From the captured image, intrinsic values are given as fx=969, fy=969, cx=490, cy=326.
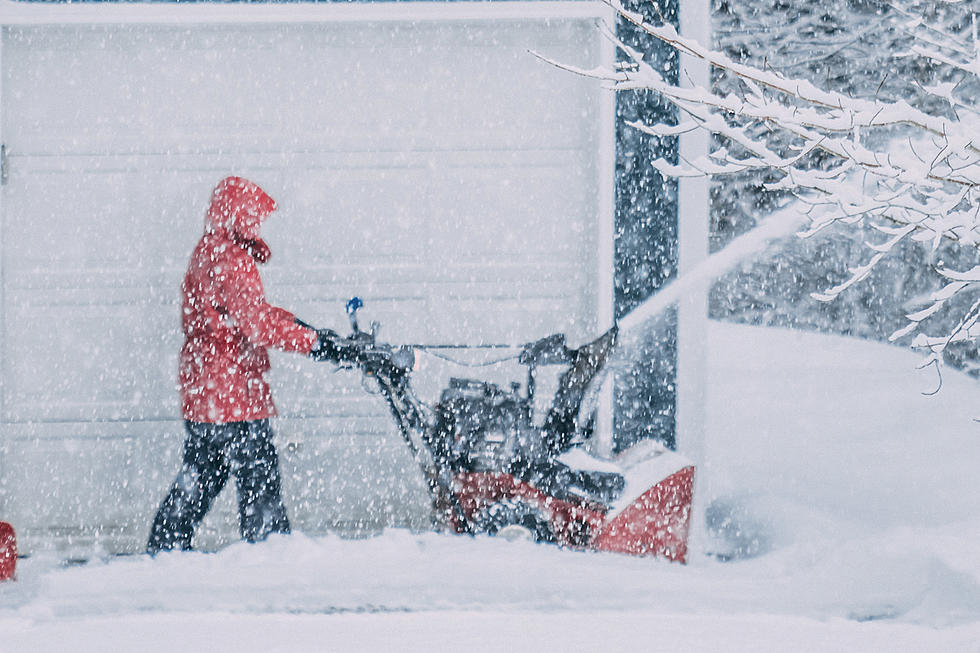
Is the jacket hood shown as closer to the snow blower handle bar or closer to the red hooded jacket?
the red hooded jacket

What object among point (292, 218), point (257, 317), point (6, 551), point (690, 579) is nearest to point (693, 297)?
point (690, 579)

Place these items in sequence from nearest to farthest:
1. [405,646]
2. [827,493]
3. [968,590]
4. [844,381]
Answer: [405,646] < [968,590] < [827,493] < [844,381]

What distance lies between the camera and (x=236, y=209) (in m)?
4.16

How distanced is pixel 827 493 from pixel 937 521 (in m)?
0.64

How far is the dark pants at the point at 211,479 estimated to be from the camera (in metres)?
4.25

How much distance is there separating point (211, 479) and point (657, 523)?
1.96m

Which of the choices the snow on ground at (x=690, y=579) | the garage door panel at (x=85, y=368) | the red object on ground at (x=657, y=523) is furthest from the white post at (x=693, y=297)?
the garage door panel at (x=85, y=368)

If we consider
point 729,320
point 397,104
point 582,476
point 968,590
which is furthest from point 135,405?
point 729,320

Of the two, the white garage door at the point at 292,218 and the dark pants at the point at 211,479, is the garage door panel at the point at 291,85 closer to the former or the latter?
the white garage door at the point at 292,218

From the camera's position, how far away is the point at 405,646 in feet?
A: 8.13

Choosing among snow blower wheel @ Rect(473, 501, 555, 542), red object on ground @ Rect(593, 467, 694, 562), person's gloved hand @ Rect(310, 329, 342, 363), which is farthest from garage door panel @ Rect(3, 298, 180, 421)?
red object on ground @ Rect(593, 467, 694, 562)

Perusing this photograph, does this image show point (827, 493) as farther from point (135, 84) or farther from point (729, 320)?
point (729, 320)

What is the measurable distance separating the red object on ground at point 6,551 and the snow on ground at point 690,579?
9 cm

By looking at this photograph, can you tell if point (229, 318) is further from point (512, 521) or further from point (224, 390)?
point (512, 521)
